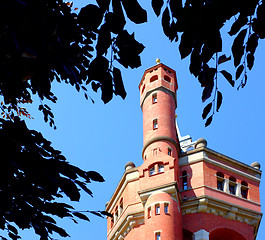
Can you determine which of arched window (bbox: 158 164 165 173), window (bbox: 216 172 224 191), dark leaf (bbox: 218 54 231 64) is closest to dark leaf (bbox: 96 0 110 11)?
dark leaf (bbox: 218 54 231 64)

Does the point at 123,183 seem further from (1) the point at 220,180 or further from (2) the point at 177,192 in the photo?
(1) the point at 220,180

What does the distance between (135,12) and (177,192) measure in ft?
81.0

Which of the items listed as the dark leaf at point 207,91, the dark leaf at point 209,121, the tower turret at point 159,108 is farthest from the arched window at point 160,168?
the dark leaf at point 207,91

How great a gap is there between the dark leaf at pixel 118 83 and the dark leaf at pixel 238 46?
1.08 metres

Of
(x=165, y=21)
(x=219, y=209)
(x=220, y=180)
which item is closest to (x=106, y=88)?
(x=165, y=21)

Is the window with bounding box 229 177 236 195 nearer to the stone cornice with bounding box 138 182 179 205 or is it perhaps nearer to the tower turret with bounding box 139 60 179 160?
the tower turret with bounding box 139 60 179 160

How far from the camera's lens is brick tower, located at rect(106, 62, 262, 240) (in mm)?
28016

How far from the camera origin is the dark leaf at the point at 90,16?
13.5 feet

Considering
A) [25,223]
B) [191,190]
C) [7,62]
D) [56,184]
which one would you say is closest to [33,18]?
[7,62]

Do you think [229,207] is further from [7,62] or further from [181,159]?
[7,62]

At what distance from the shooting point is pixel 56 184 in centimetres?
509

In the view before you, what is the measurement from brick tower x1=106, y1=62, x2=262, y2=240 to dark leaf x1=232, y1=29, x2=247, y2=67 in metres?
22.9

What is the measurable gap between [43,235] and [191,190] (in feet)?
79.5

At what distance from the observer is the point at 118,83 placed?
4.51m
